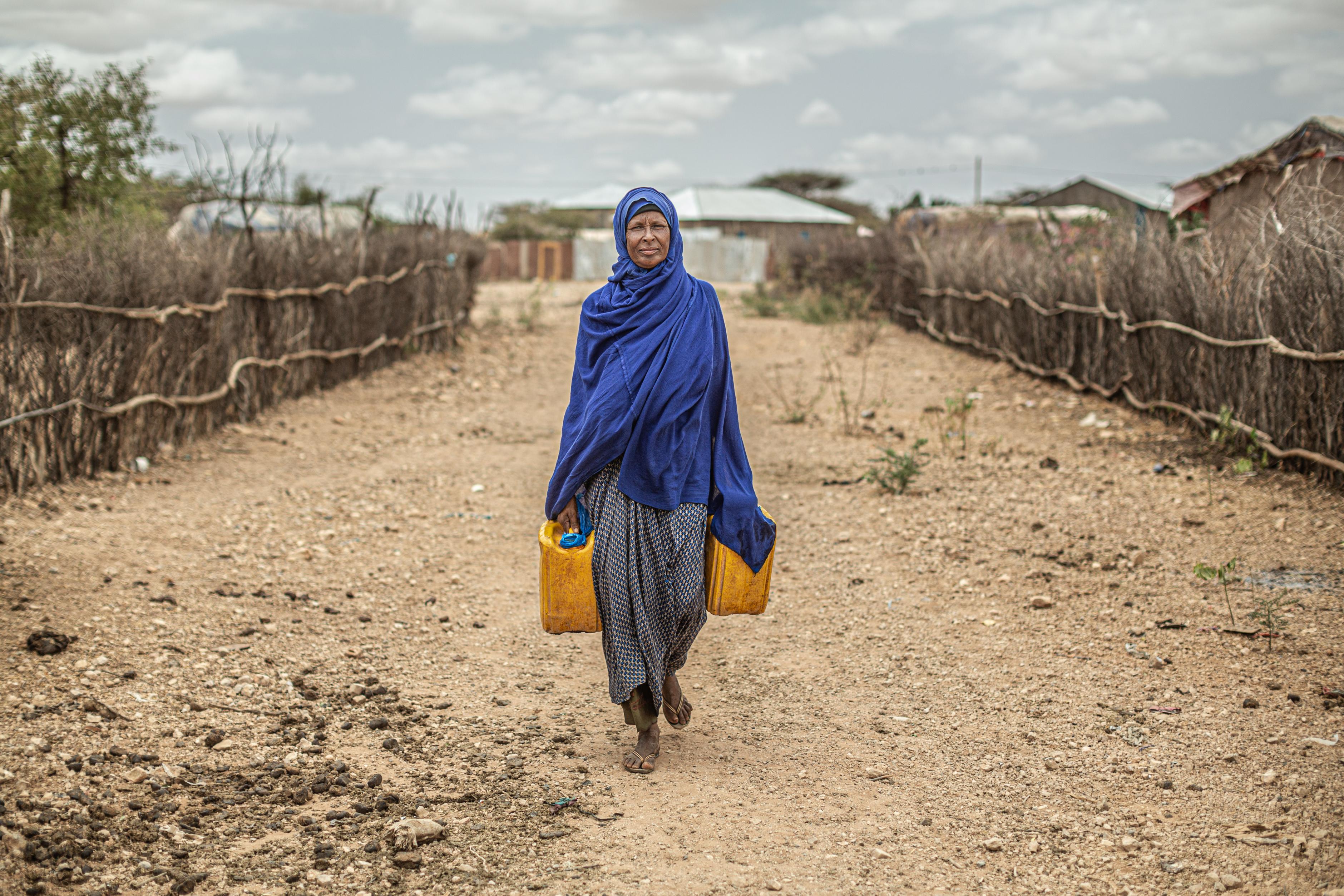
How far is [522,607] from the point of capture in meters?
4.56

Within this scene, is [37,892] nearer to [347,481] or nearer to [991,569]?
[991,569]

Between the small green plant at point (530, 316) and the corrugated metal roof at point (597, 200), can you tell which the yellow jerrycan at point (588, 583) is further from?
the corrugated metal roof at point (597, 200)

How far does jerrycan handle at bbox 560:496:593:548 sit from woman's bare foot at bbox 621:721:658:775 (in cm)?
57

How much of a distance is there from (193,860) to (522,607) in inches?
87.6

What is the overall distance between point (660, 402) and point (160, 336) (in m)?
4.84

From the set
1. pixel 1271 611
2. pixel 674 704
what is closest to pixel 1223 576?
pixel 1271 611

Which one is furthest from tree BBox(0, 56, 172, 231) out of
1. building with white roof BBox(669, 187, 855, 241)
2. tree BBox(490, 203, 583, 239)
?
building with white roof BBox(669, 187, 855, 241)

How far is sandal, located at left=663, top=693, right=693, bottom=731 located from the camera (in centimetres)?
306

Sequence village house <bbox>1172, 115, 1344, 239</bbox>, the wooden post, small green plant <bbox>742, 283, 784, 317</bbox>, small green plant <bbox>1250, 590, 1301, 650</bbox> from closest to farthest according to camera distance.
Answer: small green plant <bbox>1250, 590, 1301, 650</bbox> → the wooden post → village house <bbox>1172, 115, 1344, 239</bbox> → small green plant <bbox>742, 283, 784, 317</bbox>

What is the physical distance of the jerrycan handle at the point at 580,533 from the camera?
9.47 ft

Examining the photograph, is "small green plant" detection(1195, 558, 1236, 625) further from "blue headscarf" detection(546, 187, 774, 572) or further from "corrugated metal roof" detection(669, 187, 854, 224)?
"corrugated metal roof" detection(669, 187, 854, 224)

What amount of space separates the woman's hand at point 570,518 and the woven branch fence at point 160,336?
3.60 meters

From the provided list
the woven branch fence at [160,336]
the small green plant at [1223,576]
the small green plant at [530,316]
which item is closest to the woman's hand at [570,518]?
the small green plant at [1223,576]

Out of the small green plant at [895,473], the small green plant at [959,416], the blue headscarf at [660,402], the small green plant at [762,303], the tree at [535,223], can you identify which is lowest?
the small green plant at [895,473]
